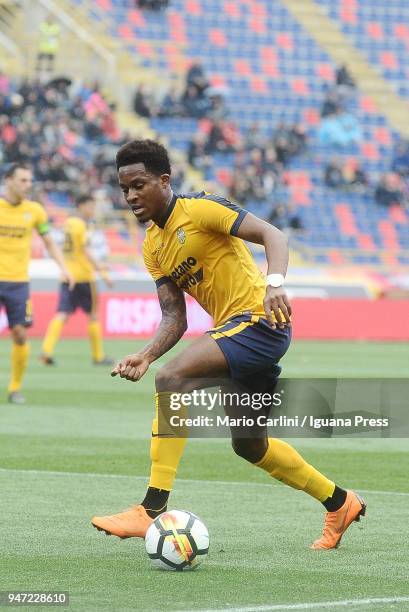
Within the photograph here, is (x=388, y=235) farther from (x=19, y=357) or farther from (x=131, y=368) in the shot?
(x=131, y=368)

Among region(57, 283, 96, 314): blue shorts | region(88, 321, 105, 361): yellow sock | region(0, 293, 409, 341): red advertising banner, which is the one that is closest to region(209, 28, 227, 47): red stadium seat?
region(0, 293, 409, 341): red advertising banner

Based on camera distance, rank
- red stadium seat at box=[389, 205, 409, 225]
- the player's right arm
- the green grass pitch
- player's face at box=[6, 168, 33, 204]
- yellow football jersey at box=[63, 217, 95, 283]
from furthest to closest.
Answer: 1. red stadium seat at box=[389, 205, 409, 225]
2. yellow football jersey at box=[63, 217, 95, 283]
3. player's face at box=[6, 168, 33, 204]
4. the player's right arm
5. the green grass pitch

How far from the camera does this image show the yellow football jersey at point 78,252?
20.3m

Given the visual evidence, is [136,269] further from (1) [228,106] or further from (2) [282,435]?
(2) [282,435]

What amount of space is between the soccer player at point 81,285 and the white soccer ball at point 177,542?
13.1m

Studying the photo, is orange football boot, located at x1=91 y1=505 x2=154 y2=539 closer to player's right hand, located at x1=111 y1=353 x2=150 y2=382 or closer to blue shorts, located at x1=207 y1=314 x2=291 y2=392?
player's right hand, located at x1=111 y1=353 x2=150 y2=382

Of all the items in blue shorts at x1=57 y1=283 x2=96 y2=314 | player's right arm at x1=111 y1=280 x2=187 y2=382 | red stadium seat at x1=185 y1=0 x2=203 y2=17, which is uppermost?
red stadium seat at x1=185 y1=0 x2=203 y2=17

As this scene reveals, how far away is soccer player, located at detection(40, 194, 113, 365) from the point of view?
64.0 feet

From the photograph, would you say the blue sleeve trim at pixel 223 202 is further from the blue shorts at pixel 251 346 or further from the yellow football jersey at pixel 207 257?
the blue shorts at pixel 251 346

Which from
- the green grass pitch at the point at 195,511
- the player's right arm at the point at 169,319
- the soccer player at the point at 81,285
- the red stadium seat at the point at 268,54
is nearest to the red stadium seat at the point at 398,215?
the red stadium seat at the point at 268,54

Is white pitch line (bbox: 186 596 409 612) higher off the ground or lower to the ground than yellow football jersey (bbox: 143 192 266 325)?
Result: lower

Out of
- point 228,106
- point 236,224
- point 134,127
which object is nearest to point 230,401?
point 236,224

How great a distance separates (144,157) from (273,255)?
82cm

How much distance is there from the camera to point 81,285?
66.5 feet
